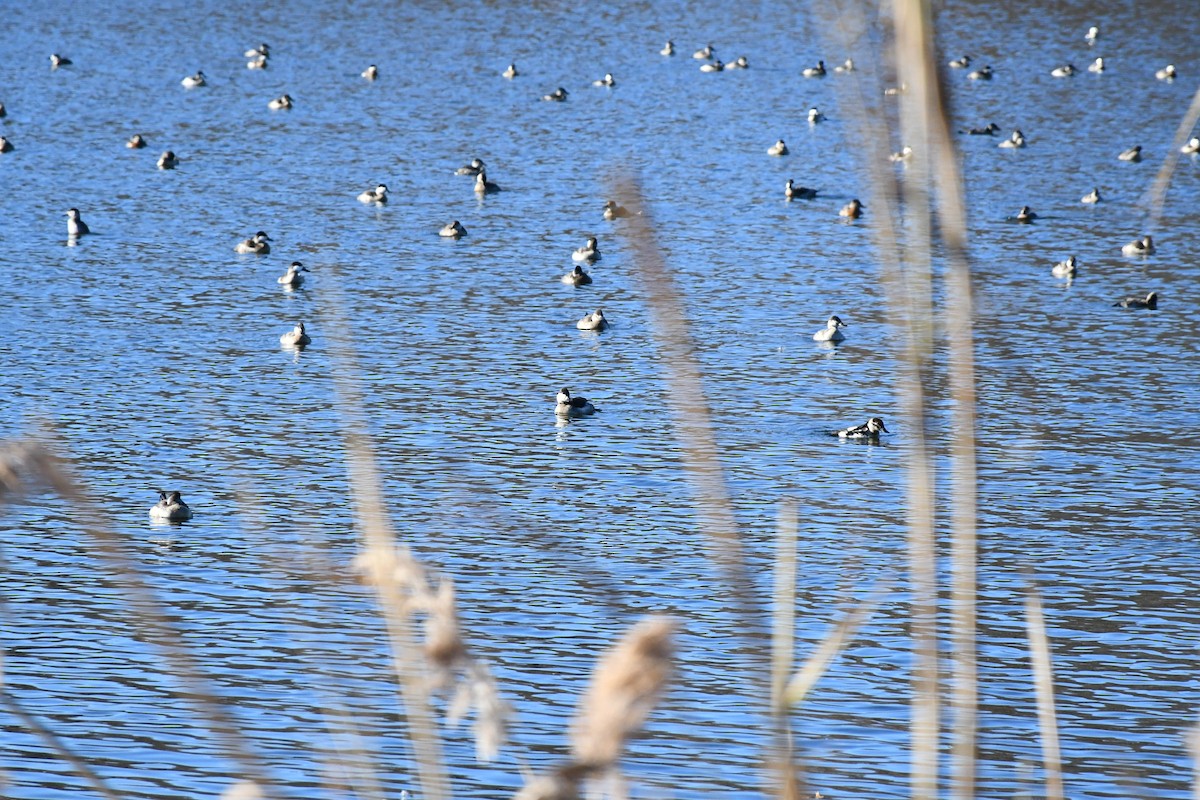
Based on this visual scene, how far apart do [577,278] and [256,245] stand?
22.3ft

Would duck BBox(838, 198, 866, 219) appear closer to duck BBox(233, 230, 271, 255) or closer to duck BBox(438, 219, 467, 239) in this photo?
duck BBox(438, 219, 467, 239)

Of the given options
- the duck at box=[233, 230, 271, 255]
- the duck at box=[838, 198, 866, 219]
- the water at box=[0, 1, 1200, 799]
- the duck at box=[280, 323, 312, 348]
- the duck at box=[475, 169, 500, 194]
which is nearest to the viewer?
the water at box=[0, 1, 1200, 799]

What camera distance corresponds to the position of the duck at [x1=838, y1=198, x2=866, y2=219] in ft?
133

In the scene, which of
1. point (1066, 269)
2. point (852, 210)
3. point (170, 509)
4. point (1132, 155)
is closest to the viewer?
point (170, 509)

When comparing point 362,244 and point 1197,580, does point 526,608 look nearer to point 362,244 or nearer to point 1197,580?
point 1197,580

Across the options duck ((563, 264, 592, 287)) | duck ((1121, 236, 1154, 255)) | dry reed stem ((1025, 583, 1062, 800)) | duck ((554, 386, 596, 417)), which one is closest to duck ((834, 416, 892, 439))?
duck ((554, 386, 596, 417))

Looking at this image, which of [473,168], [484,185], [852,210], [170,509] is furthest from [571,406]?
[473,168]

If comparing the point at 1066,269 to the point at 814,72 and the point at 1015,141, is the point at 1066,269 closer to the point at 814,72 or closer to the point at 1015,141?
the point at 1015,141

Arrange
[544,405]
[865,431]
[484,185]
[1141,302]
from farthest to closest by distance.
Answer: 1. [484,185]
2. [1141,302]
3. [544,405]
4. [865,431]

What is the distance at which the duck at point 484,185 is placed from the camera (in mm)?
42281

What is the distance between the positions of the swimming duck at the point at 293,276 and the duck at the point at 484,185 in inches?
329

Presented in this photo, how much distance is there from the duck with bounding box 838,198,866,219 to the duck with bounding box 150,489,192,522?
23212mm

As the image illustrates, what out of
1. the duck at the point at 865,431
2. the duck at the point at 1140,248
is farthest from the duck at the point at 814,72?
the duck at the point at 865,431

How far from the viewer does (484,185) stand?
139 ft
